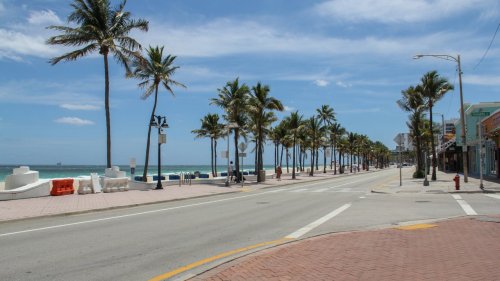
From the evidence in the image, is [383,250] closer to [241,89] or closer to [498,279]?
[498,279]

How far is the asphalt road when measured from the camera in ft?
26.3

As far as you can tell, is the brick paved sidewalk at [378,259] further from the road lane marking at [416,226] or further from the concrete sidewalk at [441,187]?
the concrete sidewalk at [441,187]

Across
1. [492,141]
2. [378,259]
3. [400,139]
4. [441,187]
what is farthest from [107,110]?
[492,141]

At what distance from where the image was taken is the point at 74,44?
30812 mm

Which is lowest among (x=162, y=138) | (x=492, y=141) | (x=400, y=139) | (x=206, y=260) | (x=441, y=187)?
(x=206, y=260)

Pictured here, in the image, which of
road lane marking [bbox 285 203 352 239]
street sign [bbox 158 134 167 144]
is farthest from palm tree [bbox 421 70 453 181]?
road lane marking [bbox 285 203 352 239]

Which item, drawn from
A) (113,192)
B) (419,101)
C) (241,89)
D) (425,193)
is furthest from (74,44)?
(419,101)

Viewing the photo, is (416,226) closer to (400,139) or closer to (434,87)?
(400,139)

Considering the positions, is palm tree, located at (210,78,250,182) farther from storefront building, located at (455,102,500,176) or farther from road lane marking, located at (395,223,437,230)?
road lane marking, located at (395,223,437,230)

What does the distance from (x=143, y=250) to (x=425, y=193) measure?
21.0 m

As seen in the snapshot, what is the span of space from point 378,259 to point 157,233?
19.5ft

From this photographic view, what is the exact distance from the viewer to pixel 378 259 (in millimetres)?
7797

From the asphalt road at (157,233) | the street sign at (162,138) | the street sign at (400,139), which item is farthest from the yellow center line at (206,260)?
the street sign at (400,139)

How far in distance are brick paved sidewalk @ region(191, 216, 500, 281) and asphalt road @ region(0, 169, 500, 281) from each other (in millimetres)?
992
